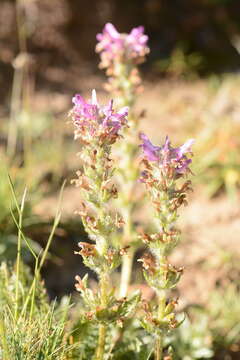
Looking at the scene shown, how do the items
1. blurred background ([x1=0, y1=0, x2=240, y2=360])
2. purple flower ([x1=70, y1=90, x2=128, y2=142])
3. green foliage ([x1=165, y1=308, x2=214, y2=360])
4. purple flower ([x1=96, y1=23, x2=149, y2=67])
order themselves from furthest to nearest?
blurred background ([x1=0, y1=0, x2=240, y2=360]), purple flower ([x1=96, y1=23, x2=149, y2=67]), green foliage ([x1=165, y1=308, x2=214, y2=360]), purple flower ([x1=70, y1=90, x2=128, y2=142])

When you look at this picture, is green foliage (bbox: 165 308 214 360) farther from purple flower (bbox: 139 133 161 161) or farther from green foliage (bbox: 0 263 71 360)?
purple flower (bbox: 139 133 161 161)

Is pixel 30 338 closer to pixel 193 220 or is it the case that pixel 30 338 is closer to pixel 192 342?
pixel 192 342

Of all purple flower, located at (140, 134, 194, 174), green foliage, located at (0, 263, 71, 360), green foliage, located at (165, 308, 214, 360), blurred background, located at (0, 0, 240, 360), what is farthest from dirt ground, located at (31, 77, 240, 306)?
purple flower, located at (140, 134, 194, 174)

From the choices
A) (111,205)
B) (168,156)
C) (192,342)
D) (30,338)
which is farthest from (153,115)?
(30,338)

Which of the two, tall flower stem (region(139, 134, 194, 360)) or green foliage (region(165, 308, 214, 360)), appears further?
green foliage (region(165, 308, 214, 360))

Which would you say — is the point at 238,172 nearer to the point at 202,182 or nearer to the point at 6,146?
the point at 202,182
